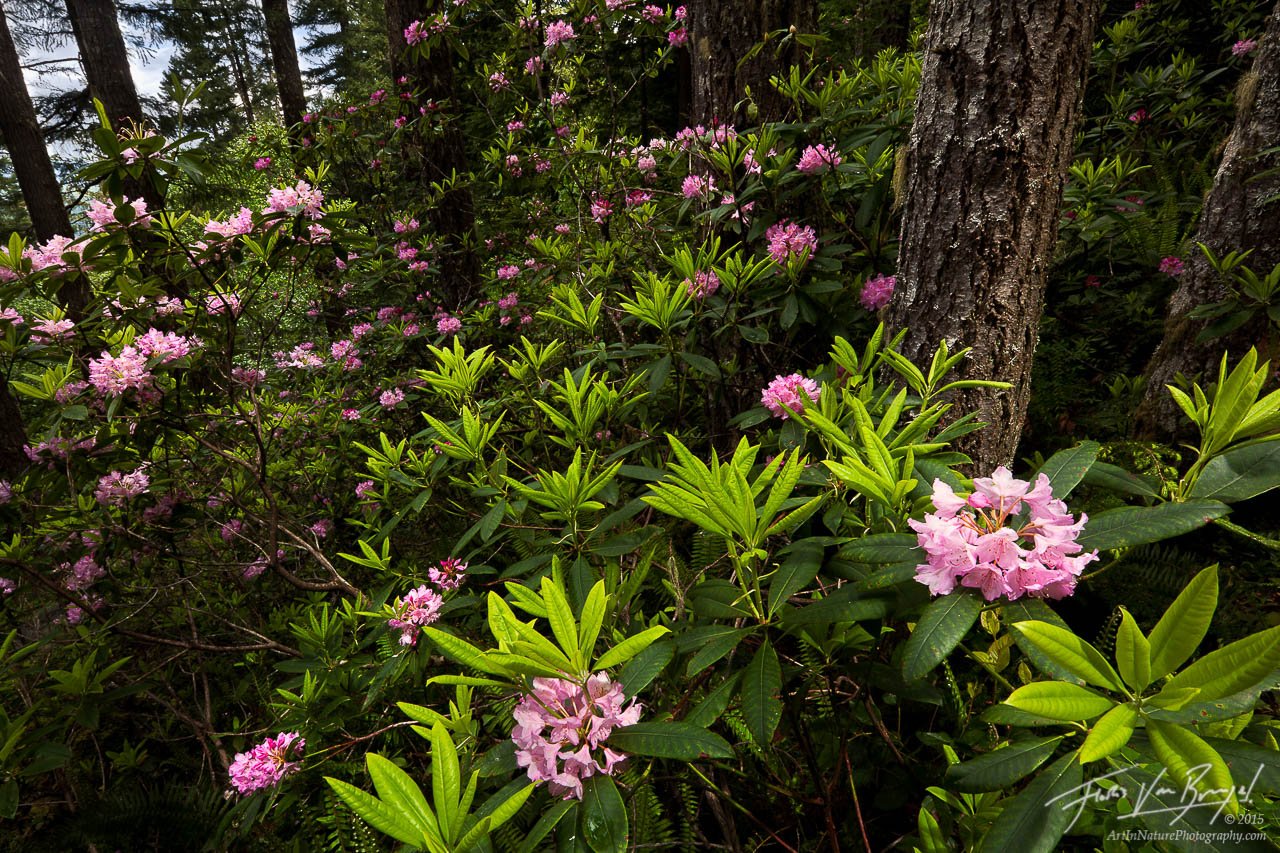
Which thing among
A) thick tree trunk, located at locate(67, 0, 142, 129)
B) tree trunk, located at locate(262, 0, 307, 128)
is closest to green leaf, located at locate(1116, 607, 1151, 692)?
thick tree trunk, located at locate(67, 0, 142, 129)

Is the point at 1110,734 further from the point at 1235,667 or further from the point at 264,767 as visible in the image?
the point at 264,767

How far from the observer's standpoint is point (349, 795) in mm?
686

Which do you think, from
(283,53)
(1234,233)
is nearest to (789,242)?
(1234,233)

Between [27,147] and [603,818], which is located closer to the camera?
[603,818]

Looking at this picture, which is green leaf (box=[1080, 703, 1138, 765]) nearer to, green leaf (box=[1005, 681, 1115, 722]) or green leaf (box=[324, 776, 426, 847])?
green leaf (box=[1005, 681, 1115, 722])

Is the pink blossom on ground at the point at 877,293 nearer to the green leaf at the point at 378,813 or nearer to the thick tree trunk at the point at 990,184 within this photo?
the thick tree trunk at the point at 990,184

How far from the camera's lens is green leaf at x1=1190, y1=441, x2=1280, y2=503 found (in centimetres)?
74

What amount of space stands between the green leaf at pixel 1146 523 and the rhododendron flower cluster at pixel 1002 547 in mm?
30

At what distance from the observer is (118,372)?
1.86 metres

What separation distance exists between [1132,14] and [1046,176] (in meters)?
3.37

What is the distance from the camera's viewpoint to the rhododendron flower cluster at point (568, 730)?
2.32 feet

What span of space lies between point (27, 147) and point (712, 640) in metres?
6.67

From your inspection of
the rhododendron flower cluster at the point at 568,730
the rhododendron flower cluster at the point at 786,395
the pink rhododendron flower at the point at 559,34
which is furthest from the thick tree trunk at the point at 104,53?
the rhododendron flower cluster at the point at 568,730

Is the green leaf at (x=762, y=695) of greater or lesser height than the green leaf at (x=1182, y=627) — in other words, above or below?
below
